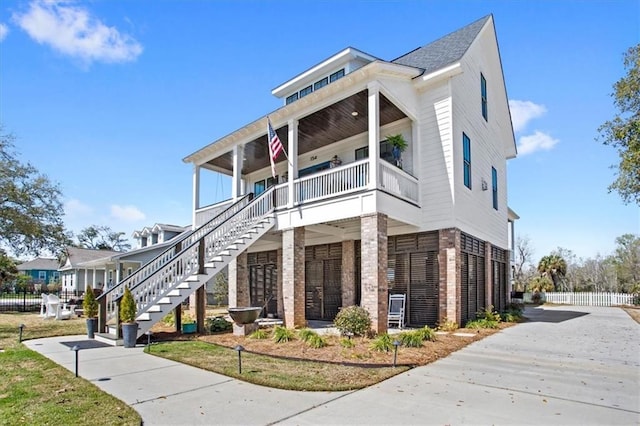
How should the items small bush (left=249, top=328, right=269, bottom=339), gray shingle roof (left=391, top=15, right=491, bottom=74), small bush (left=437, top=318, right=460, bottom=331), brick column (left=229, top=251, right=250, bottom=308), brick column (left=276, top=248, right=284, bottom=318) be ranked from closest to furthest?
1. small bush (left=249, top=328, right=269, bottom=339)
2. small bush (left=437, top=318, right=460, bottom=331)
3. gray shingle roof (left=391, top=15, right=491, bottom=74)
4. brick column (left=276, top=248, right=284, bottom=318)
5. brick column (left=229, top=251, right=250, bottom=308)

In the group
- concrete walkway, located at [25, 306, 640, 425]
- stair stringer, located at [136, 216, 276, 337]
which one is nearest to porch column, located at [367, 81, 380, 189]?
stair stringer, located at [136, 216, 276, 337]

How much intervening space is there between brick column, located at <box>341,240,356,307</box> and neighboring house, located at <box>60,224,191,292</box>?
1124cm

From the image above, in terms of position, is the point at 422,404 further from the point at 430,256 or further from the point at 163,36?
the point at 163,36

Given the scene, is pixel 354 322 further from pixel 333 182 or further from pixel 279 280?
pixel 279 280

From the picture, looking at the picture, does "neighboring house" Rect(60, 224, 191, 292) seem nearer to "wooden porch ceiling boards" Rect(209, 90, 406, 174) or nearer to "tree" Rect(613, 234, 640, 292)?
"wooden porch ceiling boards" Rect(209, 90, 406, 174)

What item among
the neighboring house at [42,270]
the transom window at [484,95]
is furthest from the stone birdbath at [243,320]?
the neighboring house at [42,270]

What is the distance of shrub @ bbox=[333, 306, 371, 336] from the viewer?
9664 millimetres

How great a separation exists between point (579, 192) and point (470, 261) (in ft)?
34.6

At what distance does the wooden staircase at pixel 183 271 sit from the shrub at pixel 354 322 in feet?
12.9

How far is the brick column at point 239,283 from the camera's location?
1669cm

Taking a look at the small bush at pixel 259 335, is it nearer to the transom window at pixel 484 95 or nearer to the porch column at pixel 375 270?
the porch column at pixel 375 270

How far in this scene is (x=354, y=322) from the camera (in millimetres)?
9672

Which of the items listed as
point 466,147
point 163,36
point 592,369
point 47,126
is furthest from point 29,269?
point 592,369

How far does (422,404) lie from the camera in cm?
515
